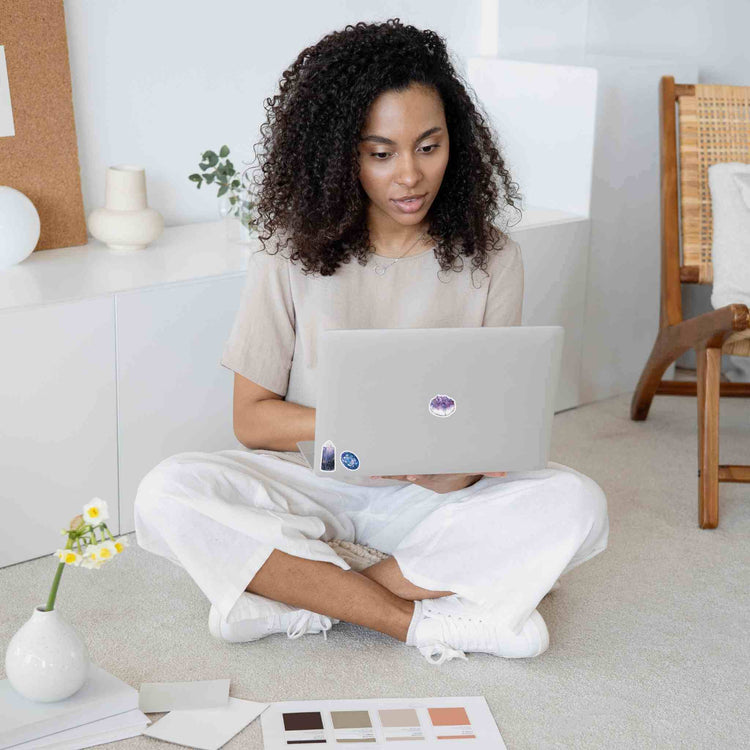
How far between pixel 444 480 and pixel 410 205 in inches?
18.4

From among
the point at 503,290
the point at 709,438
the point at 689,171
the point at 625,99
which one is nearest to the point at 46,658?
the point at 503,290

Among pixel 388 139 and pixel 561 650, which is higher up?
pixel 388 139

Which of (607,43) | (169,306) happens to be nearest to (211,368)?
(169,306)

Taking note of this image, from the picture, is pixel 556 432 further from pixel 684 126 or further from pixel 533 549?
pixel 533 549

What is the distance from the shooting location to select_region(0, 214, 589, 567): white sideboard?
84.4 inches

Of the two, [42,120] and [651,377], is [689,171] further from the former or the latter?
[42,120]

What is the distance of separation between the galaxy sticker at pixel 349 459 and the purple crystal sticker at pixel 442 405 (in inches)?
5.4

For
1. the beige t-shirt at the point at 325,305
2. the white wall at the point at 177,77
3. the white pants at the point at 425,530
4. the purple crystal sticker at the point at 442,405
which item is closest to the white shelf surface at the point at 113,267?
the white wall at the point at 177,77

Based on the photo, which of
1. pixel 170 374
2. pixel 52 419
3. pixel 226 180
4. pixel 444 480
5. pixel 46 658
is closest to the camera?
pixel 46 658

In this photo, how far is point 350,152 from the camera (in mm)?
1912

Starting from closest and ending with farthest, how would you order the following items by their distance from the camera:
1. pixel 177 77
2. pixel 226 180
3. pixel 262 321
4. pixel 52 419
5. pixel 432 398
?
1. pixel 432 398
2. pixel 262 321
3. pixel 52 419
4. pixel 226 180
5. pixel 177 77

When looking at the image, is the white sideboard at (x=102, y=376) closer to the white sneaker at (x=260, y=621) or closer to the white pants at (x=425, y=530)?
the white pants at (x=425, y=530)

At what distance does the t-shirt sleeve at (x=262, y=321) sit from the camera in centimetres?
200

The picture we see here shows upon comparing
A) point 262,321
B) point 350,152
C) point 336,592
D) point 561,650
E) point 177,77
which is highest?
point 177,77
